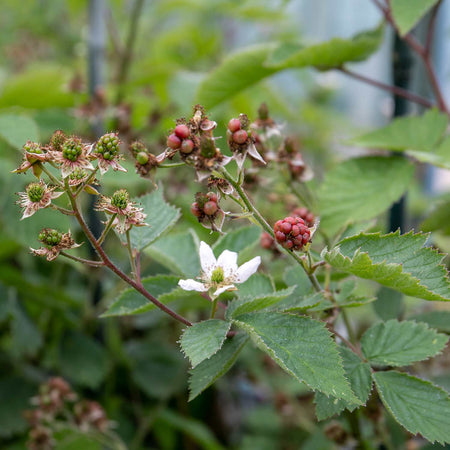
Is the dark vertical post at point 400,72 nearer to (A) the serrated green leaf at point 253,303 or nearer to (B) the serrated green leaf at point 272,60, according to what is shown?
(B) the serrated green leaf at point 272,60

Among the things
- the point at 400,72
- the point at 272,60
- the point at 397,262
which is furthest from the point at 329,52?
the point at 397,262

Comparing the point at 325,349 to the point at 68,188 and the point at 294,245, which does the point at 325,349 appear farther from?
the point at 68,188

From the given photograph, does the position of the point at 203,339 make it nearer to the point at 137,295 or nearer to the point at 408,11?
the point at 137,295

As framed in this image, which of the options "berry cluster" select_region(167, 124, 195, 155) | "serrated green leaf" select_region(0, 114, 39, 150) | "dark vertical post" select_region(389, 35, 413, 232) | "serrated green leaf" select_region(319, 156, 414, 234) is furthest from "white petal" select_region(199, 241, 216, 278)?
"dark vertical post" select_region(389, 35, 413, 232)

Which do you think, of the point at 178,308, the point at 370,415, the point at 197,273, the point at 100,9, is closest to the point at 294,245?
the point at 197,273

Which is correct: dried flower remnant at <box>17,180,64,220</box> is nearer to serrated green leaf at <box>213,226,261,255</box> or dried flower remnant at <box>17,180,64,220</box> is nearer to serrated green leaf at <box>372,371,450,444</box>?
serrated green leaf at <box>213,226,261,255</box>

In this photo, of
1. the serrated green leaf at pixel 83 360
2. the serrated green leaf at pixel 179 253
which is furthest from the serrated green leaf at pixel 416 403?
the serrated green leaf at pixel 83 360
